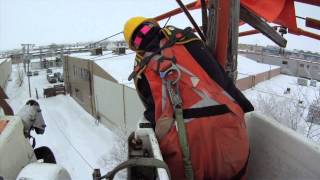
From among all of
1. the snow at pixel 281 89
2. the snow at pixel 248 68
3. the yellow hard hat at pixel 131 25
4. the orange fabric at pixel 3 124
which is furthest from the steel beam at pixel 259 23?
the snow at pixel 248 68

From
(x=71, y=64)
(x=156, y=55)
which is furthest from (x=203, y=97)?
(x=71, y=64)

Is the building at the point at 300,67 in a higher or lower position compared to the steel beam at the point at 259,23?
lower

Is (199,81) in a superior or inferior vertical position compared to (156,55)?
inferior

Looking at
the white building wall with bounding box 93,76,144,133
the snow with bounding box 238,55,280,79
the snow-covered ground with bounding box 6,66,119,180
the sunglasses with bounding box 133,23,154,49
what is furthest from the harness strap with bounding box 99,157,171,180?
the snow with bounding box 238,55,280,79

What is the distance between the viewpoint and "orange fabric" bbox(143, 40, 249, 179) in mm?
1339

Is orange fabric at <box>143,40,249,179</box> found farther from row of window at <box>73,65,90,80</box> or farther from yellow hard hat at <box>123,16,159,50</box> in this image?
row of window at <box>73,65,90,80</box>

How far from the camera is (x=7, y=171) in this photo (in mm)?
1275

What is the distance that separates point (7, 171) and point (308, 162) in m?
1.38

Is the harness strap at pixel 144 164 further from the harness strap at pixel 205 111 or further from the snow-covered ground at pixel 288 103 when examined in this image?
the snow-covered ground at pixel 288 103

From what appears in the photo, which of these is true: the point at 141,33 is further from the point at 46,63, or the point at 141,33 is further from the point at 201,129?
the point at 46,63

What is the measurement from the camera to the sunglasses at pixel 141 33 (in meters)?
1.51

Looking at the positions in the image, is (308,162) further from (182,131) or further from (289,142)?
(182,131)

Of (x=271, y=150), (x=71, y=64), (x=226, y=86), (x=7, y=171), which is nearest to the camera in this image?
(x=7, y=171)

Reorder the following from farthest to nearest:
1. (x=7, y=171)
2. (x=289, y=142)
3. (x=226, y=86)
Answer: (x=289, y=142) < (x=226, y=86) < (x=7, y=171)
